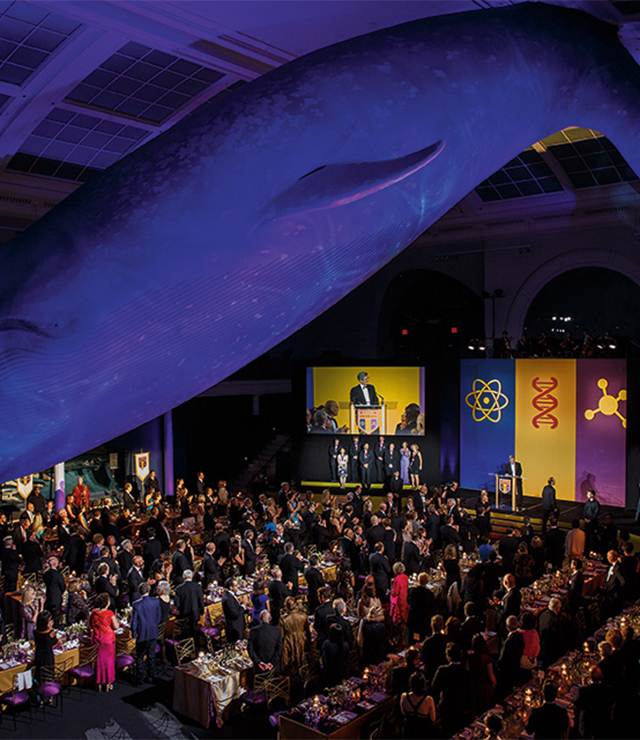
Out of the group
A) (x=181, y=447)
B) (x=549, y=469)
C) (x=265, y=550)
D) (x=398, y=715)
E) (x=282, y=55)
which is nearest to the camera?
(x=282, y=55)

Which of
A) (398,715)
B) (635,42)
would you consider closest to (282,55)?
Result: (635,42)

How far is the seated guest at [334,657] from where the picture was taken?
8.14 metres

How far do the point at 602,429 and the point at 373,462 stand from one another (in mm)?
6605

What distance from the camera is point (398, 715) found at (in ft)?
23.0

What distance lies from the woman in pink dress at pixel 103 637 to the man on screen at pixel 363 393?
13033 mm

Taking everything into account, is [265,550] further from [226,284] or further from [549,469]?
[226,284]

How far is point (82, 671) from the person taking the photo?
8.91m

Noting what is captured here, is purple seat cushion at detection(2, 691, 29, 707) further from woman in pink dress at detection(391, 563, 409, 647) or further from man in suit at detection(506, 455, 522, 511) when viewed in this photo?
man in suit at detection(506, 455, 522, 511)

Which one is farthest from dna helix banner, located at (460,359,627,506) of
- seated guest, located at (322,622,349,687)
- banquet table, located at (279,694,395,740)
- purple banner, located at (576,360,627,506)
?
banquet table, located at (279,694,395,740)

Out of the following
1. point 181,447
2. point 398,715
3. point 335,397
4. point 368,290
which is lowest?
point 398,715

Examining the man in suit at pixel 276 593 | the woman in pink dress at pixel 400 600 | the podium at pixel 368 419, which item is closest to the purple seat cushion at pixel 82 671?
the man in suit at pixel 276 593

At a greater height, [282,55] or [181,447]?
[282,55]

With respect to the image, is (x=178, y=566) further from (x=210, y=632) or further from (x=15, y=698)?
(x=15, y=698)

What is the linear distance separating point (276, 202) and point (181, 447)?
22.9m
